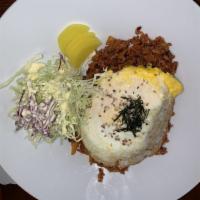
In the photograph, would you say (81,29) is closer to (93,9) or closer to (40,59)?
(93,9)

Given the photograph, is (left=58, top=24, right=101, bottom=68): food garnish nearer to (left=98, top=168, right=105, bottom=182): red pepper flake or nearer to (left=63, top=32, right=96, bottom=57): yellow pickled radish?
(left=63, top=32, right=96, bottom=57): yellow pickled radish

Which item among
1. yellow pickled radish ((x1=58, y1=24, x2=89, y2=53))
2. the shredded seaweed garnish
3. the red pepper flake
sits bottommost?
the red pepper flake

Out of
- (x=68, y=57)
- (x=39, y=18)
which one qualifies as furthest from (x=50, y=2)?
(x=68, y=57)

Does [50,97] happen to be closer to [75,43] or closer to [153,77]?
[75,43]

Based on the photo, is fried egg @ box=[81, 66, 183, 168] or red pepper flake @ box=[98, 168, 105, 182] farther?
red pepper flake @ box=[98, 168, 105, 182]

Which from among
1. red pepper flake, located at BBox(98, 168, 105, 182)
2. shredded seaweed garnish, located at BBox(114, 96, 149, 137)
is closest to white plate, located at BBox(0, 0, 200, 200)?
red pepper flake, located at BBox(98, 168, 105, 182)

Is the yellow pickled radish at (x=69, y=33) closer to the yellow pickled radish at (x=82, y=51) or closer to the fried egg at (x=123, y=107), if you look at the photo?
the yellow pickled radish at (x=82, y=51)
